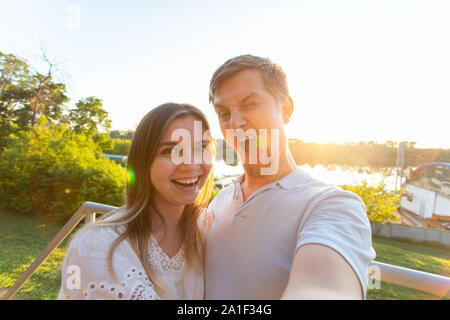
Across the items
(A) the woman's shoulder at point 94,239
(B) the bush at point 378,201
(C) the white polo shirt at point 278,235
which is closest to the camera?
(C) the white polo shirt at point 278,235

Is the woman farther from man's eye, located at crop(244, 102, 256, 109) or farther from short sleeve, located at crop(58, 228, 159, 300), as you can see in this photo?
man's eye, located at crop(244, 102, 256, 109)

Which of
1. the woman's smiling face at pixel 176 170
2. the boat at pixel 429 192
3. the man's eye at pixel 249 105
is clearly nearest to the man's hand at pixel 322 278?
the woman's smiling face at pixel 176 170

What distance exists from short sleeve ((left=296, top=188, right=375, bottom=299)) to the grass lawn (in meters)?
3.98

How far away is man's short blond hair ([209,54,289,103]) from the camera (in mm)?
1330

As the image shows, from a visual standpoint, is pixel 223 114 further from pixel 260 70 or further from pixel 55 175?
pixel 55 175

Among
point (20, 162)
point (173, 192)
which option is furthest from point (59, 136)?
point (173, 192)

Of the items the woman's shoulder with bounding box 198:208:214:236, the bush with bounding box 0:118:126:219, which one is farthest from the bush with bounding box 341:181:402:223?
the woman's shoulder with bounding box 198:208:214:236

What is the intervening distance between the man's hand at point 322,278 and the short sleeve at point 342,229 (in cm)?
2

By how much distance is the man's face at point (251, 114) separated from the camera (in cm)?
130

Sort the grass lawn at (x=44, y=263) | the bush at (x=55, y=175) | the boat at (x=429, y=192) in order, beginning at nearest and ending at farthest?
the grass lawn at (x=44, y=263)
the bush at (x=55, y=175)
the boat at (x=429, y=192)

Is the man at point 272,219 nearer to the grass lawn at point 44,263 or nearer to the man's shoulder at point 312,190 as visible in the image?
the man's shoulder at point 312,190

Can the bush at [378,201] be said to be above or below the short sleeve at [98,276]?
below

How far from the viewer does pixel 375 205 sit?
8.34 metres

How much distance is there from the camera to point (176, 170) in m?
1.22
